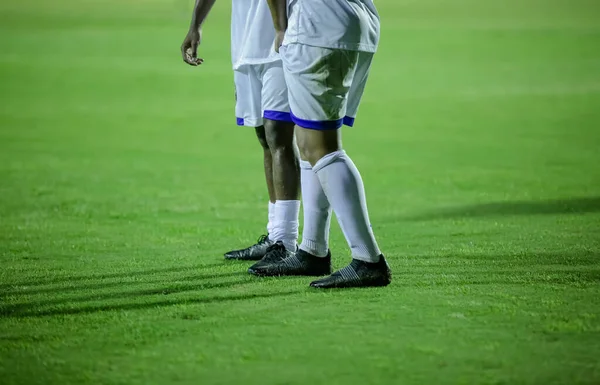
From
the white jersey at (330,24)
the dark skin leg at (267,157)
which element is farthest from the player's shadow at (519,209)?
the white jersey at (330,24)

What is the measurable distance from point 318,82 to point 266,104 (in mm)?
964

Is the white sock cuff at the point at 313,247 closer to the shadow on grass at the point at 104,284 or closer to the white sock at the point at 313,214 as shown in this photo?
the white sock at the point at 313,214

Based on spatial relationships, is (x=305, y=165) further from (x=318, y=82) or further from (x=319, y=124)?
(x=318, y=82)

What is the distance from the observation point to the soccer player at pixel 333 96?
4.64 meters

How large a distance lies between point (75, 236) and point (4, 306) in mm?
2230

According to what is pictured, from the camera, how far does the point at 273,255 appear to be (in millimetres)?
5395

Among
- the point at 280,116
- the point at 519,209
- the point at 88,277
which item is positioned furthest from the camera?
the point at 519,209

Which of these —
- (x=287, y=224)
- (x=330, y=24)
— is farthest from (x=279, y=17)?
(x=287, y=224)

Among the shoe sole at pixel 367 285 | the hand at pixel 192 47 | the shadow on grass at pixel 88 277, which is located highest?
the hand at pixel 192 47

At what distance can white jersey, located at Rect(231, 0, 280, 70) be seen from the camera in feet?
18.7

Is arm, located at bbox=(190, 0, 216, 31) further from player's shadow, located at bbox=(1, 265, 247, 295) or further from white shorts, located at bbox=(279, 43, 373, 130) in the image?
player's shadow, located at bbox=(1, 265, 247, 295)

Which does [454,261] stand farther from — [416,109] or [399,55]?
[399,55]

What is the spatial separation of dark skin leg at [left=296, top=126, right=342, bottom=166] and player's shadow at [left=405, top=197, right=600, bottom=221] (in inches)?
110

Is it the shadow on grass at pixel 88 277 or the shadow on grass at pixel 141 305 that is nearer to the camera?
the shadow on grass at pixel 141 305
